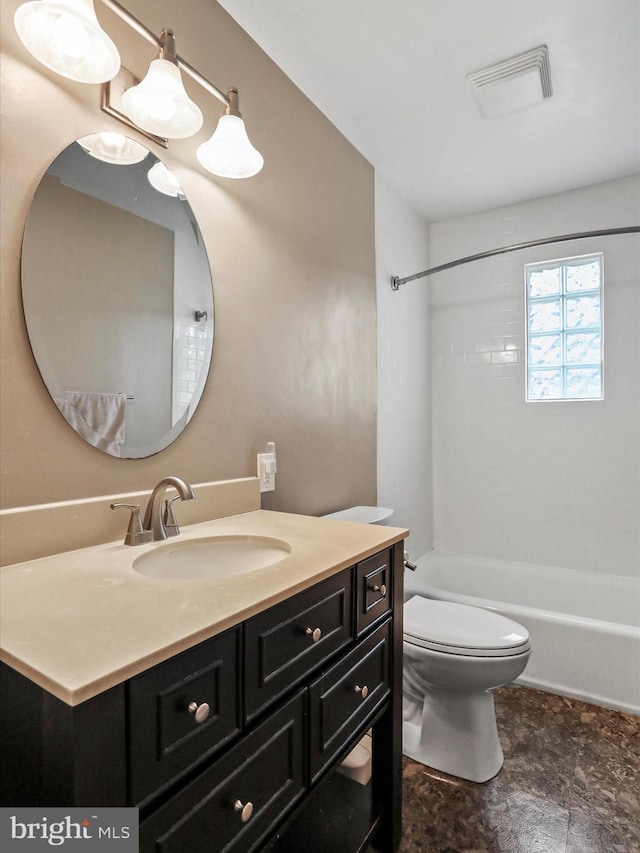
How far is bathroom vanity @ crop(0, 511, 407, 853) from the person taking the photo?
0.57 meters

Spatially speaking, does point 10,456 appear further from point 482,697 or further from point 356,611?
point 482,697

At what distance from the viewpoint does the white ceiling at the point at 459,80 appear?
156 cm

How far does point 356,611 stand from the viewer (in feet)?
3.49

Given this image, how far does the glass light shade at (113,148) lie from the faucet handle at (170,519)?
2.78 ft

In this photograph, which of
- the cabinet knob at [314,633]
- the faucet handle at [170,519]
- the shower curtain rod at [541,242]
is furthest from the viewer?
the shower curtain rod at [541,242]

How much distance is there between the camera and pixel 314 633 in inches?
36.3

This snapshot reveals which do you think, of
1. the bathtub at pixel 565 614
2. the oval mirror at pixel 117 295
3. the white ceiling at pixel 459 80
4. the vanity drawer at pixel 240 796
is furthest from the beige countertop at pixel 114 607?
the white ceiling at pixel 459 80

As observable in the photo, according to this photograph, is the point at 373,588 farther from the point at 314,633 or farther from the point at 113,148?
the point at 113,148

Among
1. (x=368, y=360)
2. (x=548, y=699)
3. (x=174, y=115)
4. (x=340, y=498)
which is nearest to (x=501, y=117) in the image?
(x=368, y=360)

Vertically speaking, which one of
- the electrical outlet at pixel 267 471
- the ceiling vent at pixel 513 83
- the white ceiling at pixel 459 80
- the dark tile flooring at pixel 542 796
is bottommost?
the dark tile flooring at pixel 542 796

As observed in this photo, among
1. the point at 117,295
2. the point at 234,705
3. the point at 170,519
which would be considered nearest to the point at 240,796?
the point at 234,705

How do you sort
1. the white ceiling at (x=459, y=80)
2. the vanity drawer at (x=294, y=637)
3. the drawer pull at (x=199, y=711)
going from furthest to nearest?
the white ceiling at (x=459, y=80), the vanity drawer at (x=294, y=637), the drawer pull at (x=199, y=711)

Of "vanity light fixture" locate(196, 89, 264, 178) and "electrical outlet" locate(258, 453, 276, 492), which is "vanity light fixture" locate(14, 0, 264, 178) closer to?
"vanity light fixture" locate(196, 89, 264, 178)

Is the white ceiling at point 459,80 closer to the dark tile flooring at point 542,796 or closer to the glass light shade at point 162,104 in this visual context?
the glass light shade at point 162,104
